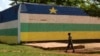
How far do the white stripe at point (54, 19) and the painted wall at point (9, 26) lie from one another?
127 cm

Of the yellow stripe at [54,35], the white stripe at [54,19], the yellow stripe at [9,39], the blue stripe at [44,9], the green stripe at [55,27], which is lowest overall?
the yellow stripe at [9,39]

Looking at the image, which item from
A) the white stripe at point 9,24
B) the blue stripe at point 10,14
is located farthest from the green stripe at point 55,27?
the blue stripe at point 10,14

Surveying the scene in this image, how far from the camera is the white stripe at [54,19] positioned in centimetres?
2790

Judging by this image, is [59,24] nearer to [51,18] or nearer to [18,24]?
Answer: [51,18]

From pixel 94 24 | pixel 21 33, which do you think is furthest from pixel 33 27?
pixel 94 24

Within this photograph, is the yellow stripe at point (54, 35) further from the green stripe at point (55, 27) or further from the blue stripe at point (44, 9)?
the blue stripe at point (44, 9)

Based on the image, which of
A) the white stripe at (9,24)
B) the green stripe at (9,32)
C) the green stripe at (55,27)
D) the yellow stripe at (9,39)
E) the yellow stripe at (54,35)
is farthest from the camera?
the yellow stripe at (9,39)

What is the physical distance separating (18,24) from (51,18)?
350 cm

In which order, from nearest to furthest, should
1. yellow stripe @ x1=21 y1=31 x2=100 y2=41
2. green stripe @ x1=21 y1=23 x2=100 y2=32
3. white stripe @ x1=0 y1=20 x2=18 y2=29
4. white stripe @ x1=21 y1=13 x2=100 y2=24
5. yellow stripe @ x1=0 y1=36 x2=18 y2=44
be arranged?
white stripe @ x1=21 y1=13 x2=100 y2=24
green stripe @ x1=21 y1=23 x2=100 y2=32
yellow stripe @ x1=21 y1=31 x2=100 y2=41
white stripe @ x1=0 y1=20 x2=18 y2=29
yellow stripe @ x1=0 y1=36 x2=18 y2=44

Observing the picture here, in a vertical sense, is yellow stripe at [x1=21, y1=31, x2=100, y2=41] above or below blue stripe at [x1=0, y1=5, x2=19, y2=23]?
below

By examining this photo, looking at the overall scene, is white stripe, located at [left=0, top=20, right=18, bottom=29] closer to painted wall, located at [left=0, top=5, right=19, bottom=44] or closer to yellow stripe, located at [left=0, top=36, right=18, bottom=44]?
painted wall, located at [left=0, top=5, right=19, bottom=44]

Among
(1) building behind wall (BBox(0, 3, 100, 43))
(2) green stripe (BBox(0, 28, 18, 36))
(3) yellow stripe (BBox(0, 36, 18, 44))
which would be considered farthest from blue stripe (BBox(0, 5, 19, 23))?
(3) yellow stripe (BBox(0, 36, 18, 44))

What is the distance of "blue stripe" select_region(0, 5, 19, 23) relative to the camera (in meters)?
28.7

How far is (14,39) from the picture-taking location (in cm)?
2939
